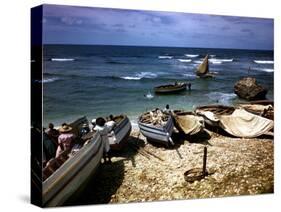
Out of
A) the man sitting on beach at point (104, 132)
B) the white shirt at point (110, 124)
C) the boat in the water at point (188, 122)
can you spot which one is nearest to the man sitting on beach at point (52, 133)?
the man sitting on beach at point (104, 132)

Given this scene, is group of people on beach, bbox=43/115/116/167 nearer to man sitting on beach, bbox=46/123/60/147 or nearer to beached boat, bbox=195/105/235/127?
man sitting on beach, bbox=46/123/60/147

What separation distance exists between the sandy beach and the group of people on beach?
319 mm

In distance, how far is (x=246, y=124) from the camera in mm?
6812

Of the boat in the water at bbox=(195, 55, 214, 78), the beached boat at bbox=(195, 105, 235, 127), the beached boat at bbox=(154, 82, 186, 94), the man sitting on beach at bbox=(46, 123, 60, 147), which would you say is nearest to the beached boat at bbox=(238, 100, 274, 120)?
the beached boat at bbox=(195, 105, 235, 127)

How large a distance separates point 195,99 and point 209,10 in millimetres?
1196

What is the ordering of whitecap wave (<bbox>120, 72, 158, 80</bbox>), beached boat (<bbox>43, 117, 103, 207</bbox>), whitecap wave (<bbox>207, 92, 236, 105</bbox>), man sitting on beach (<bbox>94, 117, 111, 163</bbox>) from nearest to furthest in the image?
beached boat (<bbox>43, 117, 103, 207</bbox>), man sitting on beach (<bbox>94, 117, 111, 163</bbox>), whitecap wave (<bbox>120, 72, 158, 80</bbox>), whitecap wave (<bbox>207, 92, 236, 105</bbox>)

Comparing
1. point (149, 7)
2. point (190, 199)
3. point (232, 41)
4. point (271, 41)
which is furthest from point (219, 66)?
point (190, 199)

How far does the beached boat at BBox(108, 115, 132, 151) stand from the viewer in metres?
5.93

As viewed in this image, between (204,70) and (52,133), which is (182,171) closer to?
(204,70)

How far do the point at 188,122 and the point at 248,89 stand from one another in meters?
0.98

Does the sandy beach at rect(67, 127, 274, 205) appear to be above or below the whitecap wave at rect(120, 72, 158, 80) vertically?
below

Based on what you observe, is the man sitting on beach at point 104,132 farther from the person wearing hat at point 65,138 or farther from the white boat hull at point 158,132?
the white boat hull at point 158,132

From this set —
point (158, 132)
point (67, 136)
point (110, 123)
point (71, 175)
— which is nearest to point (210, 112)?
point (158, 132)

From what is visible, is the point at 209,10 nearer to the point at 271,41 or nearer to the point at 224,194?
the point at 271,41
